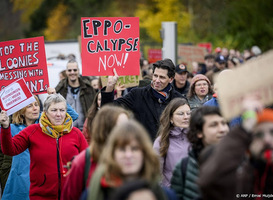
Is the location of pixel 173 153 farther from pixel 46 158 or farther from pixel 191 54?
pixel 191 54

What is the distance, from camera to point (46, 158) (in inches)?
223

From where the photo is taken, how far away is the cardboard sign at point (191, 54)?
634 inches

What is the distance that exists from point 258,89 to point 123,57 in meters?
4.28

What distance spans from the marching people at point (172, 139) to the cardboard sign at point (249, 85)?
1.91 meters

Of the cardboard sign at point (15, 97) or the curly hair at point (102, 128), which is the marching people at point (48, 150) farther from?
the curly hair at point (102, 128)

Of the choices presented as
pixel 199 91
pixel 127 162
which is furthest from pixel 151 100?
pixel 127 162

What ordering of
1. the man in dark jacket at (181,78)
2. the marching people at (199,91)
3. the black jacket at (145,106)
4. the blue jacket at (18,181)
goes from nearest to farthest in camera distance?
the blue jacket at (18,181)
the black jacket at (145,106)
the marching people at (199,91)
the man in dark jacket at (181,78)

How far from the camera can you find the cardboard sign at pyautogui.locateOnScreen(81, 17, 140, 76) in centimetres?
745

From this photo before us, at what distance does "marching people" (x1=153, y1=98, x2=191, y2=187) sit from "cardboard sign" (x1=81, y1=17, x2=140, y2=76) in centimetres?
190

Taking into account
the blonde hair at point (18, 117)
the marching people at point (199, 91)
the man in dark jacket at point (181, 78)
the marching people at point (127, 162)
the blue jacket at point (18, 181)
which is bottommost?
the blue jacket at point (18, 181)

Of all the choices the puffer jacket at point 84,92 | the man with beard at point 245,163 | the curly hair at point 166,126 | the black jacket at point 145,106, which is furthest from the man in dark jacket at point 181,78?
the man with beard at point 245,163

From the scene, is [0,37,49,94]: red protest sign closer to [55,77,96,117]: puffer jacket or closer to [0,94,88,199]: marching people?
[0,94,88,199]: marching people

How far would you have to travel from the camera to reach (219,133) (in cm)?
425

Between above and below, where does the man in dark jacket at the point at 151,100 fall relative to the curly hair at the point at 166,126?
above
